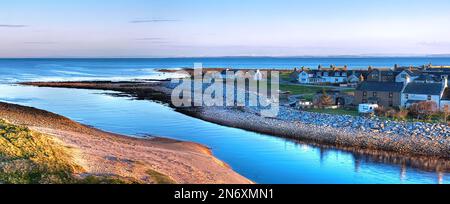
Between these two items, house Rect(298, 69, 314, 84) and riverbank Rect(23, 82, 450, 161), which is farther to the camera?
house Rect(298, 69, 314, 84)

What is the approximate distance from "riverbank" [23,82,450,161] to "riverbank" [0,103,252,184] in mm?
9473

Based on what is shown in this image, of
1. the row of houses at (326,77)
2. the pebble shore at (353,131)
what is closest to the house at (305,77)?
the row of houses at (326,77)

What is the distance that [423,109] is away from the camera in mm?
43531

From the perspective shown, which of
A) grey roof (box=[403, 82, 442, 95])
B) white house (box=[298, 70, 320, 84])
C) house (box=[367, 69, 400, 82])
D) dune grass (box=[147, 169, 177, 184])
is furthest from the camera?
white house (box=[298, 70, 320, 84])

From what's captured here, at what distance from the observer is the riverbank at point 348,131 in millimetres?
32500

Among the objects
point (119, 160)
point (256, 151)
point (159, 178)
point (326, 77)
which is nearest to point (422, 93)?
point (256, 151)

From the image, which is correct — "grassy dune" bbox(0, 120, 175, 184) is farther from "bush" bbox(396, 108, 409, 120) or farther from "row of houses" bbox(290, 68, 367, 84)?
"row of houses" bbox(290, 68, 367, 84)

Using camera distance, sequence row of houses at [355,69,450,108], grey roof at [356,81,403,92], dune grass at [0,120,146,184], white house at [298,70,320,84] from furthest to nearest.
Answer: white house at [298,70,320,84], grey roof at [356,81,403,92], row of houses at [355,69,450,108], dune grass at [0,120,146,184]

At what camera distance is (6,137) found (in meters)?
22.1

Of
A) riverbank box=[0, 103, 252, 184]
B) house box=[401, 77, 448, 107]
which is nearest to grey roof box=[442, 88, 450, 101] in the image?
house box=[401, 77, 448, 107]

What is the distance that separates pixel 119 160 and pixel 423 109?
30.9m

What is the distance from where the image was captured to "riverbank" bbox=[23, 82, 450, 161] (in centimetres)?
3250

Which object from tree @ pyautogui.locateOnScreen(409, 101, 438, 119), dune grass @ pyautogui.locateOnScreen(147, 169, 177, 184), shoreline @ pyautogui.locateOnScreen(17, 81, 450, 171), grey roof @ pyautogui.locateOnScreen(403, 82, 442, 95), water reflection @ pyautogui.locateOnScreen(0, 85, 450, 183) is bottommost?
water reflection @ pyautogui.locateOnScreen(0, 85, 450, 183)
